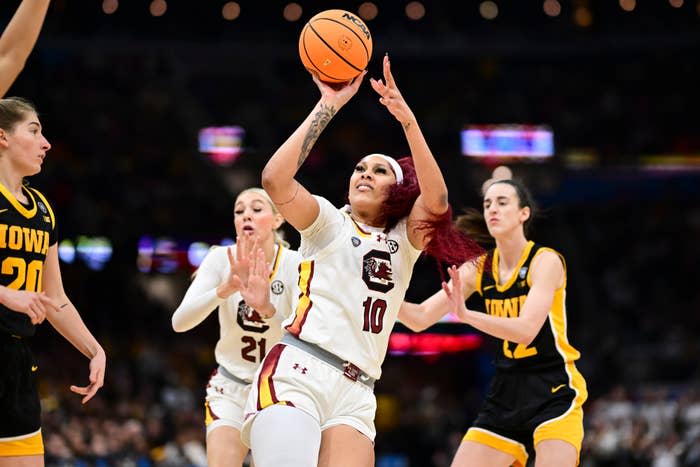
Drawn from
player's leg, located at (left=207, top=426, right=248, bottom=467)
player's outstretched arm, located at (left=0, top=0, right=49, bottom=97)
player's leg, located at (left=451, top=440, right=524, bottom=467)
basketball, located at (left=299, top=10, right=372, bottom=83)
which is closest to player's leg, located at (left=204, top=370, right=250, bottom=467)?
player's leg, located at (left=207, top=426, right=248, bottom=467)

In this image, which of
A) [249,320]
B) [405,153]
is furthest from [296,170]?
[405,153]

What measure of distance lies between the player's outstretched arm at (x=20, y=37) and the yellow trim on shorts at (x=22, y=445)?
5.58ft

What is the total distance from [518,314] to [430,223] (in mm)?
1505

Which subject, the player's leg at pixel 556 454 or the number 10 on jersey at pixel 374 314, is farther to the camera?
the player's leg at pixel 556 454

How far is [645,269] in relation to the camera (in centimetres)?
2567

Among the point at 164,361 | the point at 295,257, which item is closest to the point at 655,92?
the point at 164,361

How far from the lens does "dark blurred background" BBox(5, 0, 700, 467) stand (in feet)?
69.4

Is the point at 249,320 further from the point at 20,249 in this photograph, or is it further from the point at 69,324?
the point at 20,249

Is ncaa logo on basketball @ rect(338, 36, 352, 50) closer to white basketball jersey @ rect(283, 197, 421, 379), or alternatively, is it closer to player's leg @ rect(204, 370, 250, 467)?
white basketball jersey @ rect(283, 197, 421, 379)

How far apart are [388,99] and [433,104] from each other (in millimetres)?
21835

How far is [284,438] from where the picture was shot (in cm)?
480

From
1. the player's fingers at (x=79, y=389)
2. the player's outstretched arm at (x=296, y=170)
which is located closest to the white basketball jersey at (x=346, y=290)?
the player's outstretched arm at (x=296, y=170)

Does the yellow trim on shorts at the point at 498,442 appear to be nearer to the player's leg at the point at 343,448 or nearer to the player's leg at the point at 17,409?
the player's leg at the point at 343,448

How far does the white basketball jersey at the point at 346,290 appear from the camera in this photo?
Result: 5.14 meters
